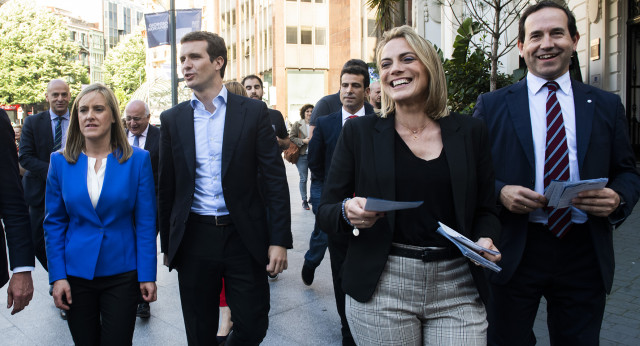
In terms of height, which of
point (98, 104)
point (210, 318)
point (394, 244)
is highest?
point (98, 104)

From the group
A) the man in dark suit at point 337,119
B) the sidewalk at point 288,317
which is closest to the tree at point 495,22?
the man in dark suit at point 337,119

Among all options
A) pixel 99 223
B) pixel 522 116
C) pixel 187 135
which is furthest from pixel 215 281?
pixel 522 116

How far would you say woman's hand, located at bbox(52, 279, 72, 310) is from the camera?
295 centimetres

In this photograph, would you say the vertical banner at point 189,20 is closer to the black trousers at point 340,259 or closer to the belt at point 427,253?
the black trousers at point 340,259

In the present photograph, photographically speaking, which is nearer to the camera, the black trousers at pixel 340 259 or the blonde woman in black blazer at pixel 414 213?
the blonde woman in black blazer at pixel 414 213

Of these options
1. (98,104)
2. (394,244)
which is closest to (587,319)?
(394,244)

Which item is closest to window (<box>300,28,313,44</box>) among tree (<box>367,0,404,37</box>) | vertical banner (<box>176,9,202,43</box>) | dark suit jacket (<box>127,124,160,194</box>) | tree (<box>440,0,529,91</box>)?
tree (<box>367,0,404,37</box>)

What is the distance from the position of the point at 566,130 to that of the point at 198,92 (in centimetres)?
218

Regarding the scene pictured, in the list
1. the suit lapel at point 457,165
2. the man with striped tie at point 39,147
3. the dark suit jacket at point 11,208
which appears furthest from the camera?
the man with striped tie at point 39,147

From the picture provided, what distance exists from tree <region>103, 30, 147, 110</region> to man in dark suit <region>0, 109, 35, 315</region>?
67.4m

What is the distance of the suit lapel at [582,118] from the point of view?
2.69m

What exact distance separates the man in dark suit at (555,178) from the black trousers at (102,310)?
1.98 m

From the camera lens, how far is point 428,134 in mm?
2480

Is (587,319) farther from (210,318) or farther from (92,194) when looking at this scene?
(92,194)
